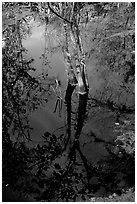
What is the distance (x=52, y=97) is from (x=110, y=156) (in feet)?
21.1

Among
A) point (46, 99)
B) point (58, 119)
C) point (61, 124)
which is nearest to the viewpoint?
point (61, 124)

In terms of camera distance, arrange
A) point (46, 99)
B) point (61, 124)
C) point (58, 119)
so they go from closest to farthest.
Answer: point (61, 124) < point (58, 119) < point (46, 99)

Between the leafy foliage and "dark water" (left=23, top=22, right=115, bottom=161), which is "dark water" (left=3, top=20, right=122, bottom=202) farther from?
the leafy foliage

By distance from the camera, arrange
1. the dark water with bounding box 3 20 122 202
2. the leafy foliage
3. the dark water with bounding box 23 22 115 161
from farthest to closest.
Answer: the dark water with bounding box 23 22 115 161 → the dark water with bounding box 3 20 122 202 → the leafy foliage

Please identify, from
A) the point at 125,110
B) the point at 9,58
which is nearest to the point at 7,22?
the point at 9,58

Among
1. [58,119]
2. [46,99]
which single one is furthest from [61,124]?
[46,99]

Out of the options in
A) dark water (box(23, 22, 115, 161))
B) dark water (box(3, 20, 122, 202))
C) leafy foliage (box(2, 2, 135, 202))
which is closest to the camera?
leafy foliage (box(2, 2, 135, 202))

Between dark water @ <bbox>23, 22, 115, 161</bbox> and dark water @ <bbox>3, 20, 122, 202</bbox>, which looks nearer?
dark water @ <bbox>3, 20, 122, 202</bbox>

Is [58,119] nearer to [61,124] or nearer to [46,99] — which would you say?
[61,124]

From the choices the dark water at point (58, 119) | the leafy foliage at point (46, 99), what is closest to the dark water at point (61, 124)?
the dark water at point (58, 119)

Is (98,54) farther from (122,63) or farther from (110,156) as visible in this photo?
(110,156)

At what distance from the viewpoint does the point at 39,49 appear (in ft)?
72.2

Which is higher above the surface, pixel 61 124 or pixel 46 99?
pixel 46 99

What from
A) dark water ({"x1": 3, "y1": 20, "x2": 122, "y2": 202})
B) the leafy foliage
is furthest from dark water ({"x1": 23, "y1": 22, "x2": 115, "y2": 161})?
the leafy foliage
